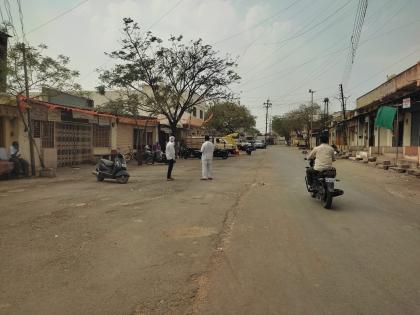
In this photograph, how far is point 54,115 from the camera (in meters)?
22.1

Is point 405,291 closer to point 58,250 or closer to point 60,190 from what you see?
point 58,250

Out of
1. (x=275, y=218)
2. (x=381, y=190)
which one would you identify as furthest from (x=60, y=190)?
(x=381, y=190)

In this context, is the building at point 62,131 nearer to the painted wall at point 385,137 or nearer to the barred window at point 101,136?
the barred window at point 101,136

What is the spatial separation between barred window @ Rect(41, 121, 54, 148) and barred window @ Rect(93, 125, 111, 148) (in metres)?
5.09

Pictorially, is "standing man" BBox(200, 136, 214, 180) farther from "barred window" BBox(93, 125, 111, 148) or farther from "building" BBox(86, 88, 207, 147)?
"building" BBox(86, 88, 207, 147)

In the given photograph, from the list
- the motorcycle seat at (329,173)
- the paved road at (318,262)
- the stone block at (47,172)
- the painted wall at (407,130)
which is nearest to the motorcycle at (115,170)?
the stone block at (47,172)

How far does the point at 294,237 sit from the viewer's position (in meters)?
7.14

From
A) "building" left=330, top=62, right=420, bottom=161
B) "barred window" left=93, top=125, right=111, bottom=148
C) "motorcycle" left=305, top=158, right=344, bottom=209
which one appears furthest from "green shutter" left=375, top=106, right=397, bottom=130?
"barred window" left=93, top=125, right=111, bottom=148

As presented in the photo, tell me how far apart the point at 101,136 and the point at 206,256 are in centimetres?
2358

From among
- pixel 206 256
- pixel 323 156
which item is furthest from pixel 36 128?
pixel 206 256

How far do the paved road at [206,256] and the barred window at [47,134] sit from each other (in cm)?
1074

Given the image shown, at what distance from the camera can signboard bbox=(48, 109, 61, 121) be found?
21.7 m

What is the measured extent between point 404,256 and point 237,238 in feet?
7.94

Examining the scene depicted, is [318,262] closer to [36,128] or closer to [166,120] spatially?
[36,128]
